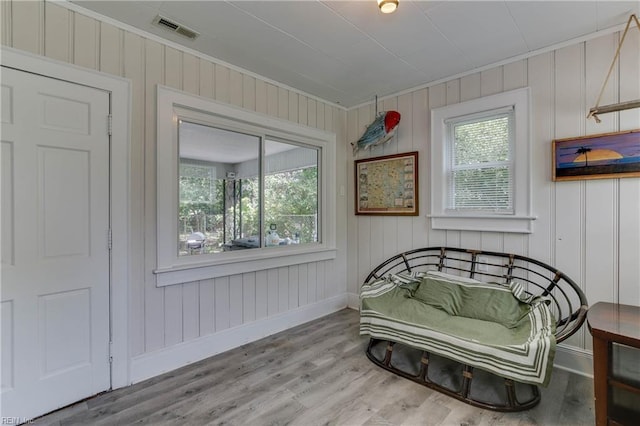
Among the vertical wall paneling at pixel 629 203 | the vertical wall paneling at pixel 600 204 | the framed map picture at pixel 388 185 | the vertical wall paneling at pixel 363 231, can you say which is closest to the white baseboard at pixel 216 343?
the vertical wall paneling at pixel 363 231

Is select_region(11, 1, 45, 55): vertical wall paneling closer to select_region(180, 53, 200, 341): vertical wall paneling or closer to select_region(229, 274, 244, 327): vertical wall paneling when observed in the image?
select_region(180, 53, 200, 341): vertical wall paneling

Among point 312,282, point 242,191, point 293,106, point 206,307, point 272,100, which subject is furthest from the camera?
point 312,282

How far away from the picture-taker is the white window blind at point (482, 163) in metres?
2.72

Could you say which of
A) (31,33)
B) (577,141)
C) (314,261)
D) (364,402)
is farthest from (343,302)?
(31,33)

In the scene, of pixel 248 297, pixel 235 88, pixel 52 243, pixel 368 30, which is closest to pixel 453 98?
pixel 368 30

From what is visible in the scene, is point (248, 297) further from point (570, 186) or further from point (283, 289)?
point (570, 186)

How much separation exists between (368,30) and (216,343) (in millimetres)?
2847

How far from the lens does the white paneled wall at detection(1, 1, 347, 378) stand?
1871 mm

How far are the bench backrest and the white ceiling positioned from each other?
1.76 metres

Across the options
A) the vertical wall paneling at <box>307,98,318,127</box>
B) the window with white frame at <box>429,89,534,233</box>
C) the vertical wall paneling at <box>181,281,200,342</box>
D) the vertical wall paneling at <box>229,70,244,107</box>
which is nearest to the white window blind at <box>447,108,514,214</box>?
the window with white frame at <box>429,89,534,233</box>

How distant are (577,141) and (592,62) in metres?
0.60

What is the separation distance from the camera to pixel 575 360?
7.57 feet

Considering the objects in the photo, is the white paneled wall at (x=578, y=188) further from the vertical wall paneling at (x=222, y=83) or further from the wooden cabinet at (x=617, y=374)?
the vertical wall paneling at (x=222, y=83)

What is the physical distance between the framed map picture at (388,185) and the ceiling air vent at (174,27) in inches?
87.7
